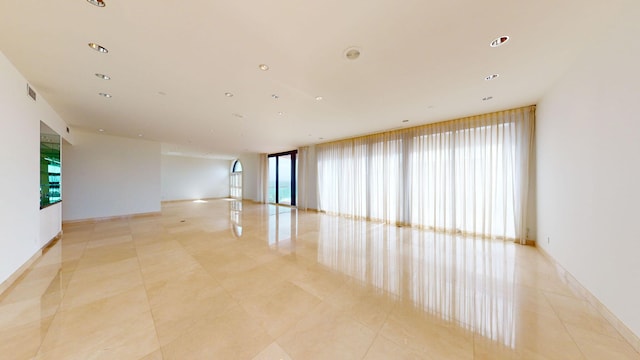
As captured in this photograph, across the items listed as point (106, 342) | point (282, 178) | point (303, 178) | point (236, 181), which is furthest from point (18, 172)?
point (236, 181)

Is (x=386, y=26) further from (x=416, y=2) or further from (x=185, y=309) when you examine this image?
(x=185, y=309)

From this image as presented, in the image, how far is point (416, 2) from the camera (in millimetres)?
1681

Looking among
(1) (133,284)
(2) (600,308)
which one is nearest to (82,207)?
(1) (133,284)

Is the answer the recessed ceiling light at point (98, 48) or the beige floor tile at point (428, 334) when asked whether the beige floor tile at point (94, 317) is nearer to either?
the beige floor tile at point (428, 334)

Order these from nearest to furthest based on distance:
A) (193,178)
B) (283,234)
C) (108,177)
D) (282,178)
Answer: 1. (283,234)
2. (108,177)
3. (282,178)
4. (193,178)

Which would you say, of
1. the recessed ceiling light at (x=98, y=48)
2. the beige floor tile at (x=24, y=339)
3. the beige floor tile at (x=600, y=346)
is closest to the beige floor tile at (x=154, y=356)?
the beige floor tile at (x=24, y=339)

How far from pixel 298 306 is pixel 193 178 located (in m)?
12.9

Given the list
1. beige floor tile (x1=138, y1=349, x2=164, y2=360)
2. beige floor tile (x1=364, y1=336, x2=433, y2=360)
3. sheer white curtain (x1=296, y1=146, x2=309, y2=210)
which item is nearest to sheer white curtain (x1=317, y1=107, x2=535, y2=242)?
sheer white curtain (x1=296, y1=146, x2=309, y2=210)

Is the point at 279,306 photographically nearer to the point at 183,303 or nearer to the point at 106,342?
the point at 183,303

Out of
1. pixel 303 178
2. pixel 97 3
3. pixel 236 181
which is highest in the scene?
pixel 97 3

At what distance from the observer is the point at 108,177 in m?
6.79

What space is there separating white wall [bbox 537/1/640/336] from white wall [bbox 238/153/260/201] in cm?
1125

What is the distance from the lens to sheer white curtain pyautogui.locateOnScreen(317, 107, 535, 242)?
425 cm

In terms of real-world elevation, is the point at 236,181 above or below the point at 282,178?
below
